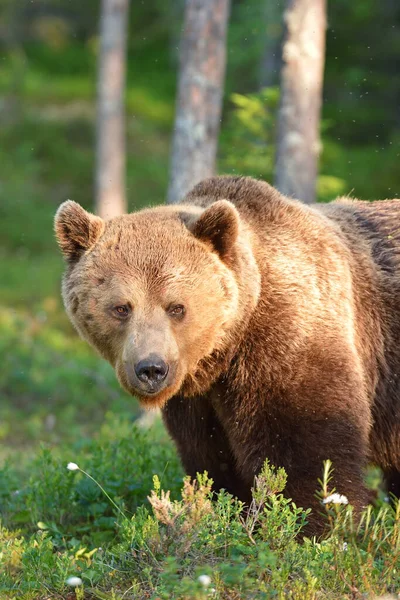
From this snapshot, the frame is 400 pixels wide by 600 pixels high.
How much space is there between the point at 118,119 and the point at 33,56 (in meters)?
15.7

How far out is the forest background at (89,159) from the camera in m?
6.41

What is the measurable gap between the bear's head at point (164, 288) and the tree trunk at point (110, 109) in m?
12.5

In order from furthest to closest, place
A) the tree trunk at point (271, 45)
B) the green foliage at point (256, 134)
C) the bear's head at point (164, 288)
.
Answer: the tree trunk at point (271, 45), the green foliage at point (256, 134), the bear's head at point (164, 288)

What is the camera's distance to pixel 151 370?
442 cm

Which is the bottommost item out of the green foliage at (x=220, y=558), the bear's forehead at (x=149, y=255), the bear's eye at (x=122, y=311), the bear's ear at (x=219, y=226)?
the green foliage at (x=220, y=558)

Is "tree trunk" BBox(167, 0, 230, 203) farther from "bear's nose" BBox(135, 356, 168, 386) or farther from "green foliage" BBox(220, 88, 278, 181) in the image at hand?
"bear's nose" BBox(135, 356, 168, 386)

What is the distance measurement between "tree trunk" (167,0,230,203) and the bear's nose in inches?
201

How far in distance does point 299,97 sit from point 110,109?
9799mm

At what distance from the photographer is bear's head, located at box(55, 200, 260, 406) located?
15.3 ft

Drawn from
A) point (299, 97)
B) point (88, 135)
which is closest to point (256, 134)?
point (299, 97)

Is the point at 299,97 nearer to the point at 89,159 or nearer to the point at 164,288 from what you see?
the point at 164,288

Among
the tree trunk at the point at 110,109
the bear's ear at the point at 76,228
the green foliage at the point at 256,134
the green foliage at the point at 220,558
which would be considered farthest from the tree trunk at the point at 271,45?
the green foliage at the point at 220,558

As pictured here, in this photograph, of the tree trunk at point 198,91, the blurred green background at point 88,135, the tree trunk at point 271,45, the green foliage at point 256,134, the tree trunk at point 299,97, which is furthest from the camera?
the tree trunk at point 271,45

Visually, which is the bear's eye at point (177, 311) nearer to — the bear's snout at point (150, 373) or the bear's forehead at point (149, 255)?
the bear's forehead at point (149, 255)
